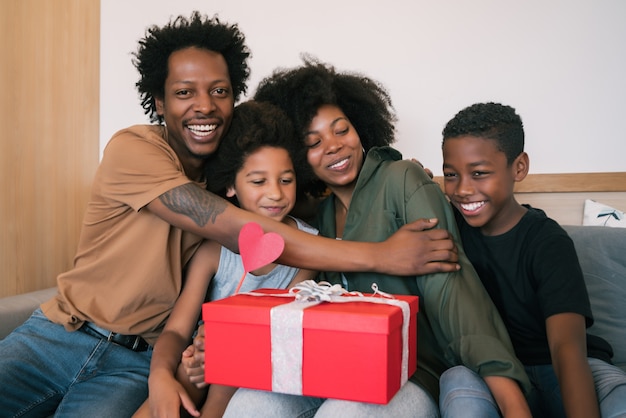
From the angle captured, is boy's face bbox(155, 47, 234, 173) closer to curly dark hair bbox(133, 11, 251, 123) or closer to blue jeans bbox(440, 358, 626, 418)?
curly dark hair bbox(133, 11, 251, 123)

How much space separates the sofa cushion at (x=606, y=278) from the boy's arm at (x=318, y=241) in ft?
2.02

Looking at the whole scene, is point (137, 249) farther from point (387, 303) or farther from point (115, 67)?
point (115, 67)

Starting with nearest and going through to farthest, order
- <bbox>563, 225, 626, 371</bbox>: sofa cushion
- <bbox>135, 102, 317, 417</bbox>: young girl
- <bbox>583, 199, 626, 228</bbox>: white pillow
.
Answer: <bbox>135, 102, 317, 417</bbox>: young girl < <bbox>563, 225, 626, 371</bbox>: sofa cushion < <bbox>583, 199, 626, 228</bbox>: white pillow

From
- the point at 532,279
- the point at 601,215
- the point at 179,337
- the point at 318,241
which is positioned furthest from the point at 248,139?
the point at 601,215

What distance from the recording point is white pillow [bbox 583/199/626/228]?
1692 mm

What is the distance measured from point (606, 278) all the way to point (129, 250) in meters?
1.22

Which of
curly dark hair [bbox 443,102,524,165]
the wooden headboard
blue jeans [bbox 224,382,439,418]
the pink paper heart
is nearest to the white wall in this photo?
the wooden headboard

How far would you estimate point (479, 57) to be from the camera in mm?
1855

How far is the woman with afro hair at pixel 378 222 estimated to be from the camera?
99 cm

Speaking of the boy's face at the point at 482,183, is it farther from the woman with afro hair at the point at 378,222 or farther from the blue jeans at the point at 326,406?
the blue jeans at the point at 326,406

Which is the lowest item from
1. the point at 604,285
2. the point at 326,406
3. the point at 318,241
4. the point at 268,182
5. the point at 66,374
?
the point at 66,374

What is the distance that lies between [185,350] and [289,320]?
1.14 ft

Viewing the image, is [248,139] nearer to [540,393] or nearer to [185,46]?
[185,46]

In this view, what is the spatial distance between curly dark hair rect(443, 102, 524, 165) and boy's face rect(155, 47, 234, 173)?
1.79 ft
